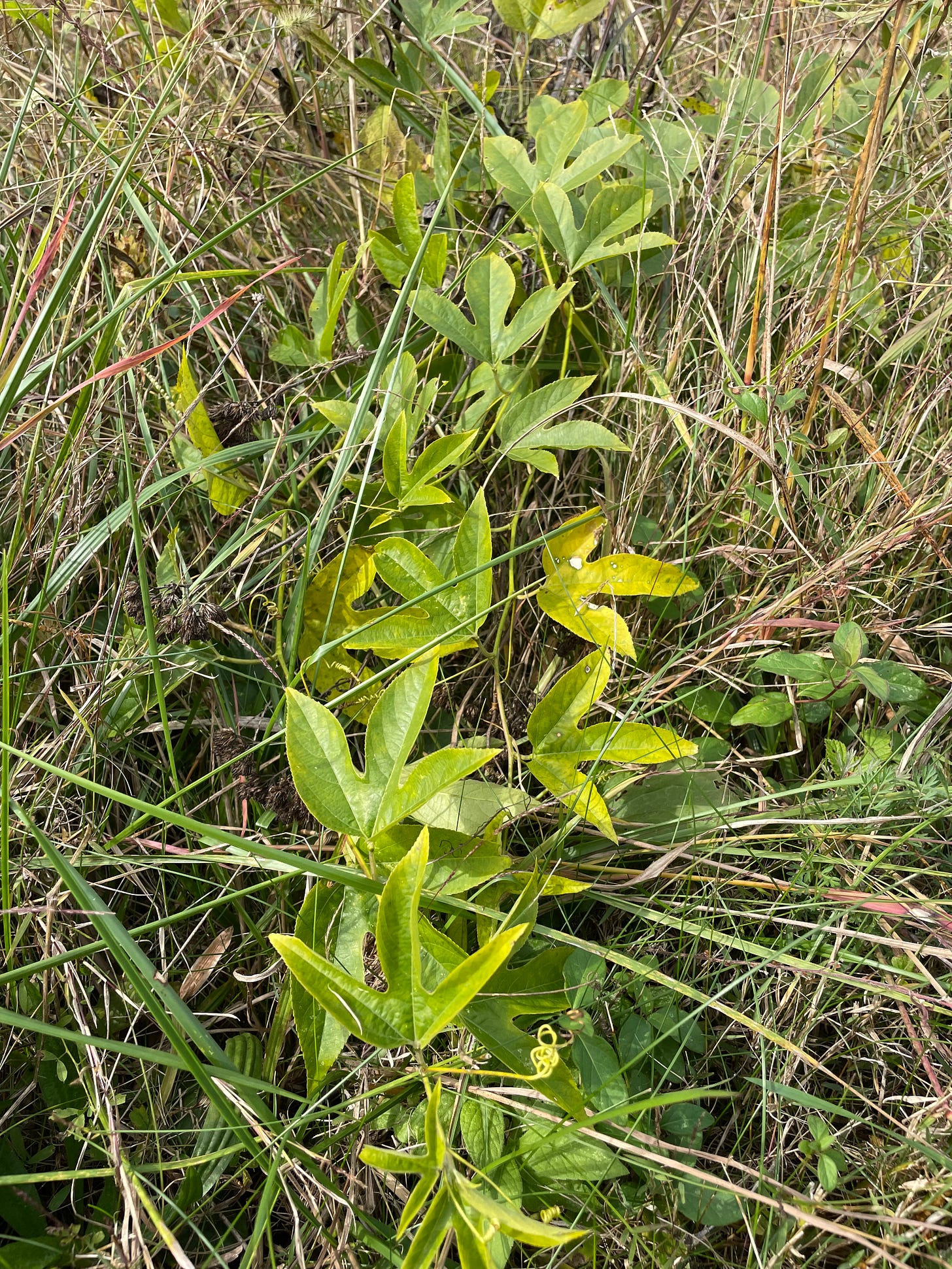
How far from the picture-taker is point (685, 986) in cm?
101

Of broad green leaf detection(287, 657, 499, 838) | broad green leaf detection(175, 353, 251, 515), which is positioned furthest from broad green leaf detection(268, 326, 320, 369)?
broad green leaf detection(287, 657, 499, 838)

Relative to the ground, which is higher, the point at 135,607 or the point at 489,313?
the point at 489,313

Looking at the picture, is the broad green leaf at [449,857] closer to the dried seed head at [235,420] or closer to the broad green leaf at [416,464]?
the broad green leaf at [416,464]

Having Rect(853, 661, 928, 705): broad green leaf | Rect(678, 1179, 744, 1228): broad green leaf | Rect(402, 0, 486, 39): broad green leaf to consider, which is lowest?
Rect(678, 1179, 744, 1228): broad green leaf

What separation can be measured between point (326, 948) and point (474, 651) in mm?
474

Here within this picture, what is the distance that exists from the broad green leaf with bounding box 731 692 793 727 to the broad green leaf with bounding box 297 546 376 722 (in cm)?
47

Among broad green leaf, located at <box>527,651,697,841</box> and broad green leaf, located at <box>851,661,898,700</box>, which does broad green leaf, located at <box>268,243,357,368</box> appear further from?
broad green leaf, located at <box>851,661,898,700</box>

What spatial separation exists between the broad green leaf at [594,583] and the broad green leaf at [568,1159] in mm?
539

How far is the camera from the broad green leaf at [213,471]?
4.23 ft

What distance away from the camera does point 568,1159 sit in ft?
3.07

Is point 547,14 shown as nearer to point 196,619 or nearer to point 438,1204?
point 196,619

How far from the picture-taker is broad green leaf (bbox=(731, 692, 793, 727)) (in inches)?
46.9

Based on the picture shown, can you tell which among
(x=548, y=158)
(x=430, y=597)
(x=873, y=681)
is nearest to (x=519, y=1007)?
(x=430, y=597)

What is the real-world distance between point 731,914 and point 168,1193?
69 cm
